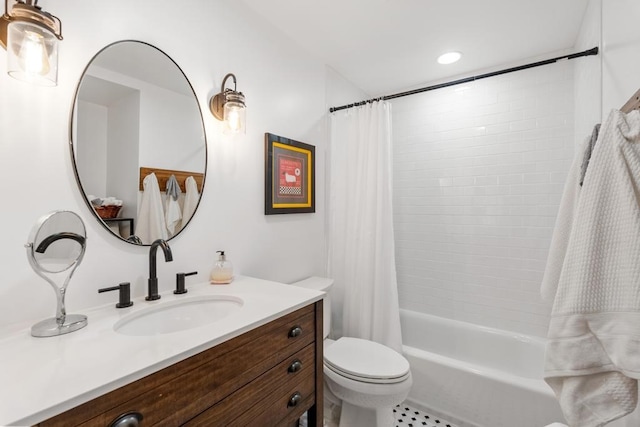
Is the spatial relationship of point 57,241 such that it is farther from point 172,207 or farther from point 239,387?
point 239,387

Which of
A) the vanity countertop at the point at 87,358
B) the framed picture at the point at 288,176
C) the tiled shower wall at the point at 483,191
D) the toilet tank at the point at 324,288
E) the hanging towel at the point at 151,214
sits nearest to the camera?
the vanity countertop at the point at 87,358

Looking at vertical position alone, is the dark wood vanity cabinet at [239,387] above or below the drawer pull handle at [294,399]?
above

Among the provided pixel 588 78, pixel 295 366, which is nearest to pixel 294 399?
pixel 295 366

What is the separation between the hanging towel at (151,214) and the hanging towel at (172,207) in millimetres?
22

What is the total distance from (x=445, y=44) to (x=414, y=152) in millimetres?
918

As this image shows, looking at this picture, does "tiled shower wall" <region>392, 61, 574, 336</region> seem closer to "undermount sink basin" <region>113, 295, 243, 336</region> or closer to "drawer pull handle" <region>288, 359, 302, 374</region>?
"drawer pull handle" <region>288, 359, 302, 374</region>

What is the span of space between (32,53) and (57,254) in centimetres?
59

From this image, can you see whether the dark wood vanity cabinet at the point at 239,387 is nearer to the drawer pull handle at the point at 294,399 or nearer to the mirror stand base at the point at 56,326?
the drawer pull handle at the point at 294,399

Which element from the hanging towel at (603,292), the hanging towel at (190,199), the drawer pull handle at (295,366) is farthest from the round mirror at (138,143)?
the hanging towel at (603,292)

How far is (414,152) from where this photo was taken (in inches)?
106

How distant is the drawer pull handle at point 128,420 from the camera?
62cm

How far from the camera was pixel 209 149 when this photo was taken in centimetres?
143

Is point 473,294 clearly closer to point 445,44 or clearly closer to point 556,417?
point 556,417

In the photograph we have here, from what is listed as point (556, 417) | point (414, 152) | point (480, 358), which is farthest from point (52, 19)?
point (480, 358)
